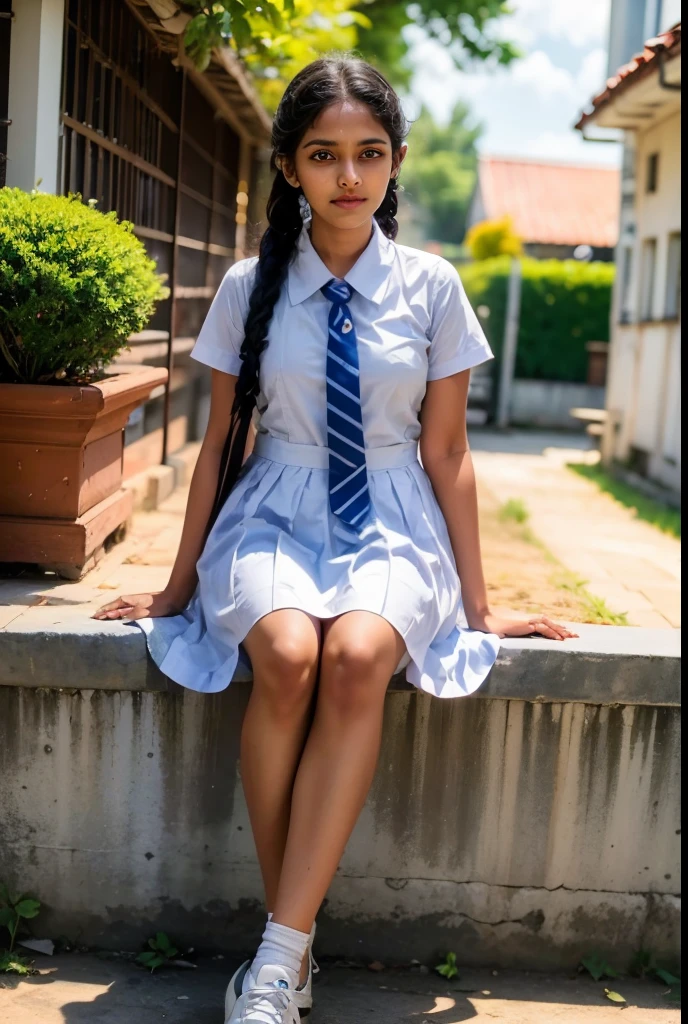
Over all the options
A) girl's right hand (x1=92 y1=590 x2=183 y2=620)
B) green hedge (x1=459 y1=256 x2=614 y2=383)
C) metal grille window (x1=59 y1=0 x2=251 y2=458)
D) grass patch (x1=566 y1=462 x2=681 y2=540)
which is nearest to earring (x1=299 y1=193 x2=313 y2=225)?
girl's right hand (x1=92 y1=590 x2=183 y2=620)

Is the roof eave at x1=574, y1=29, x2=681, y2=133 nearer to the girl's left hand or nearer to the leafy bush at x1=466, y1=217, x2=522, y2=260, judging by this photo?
the girl's left hand

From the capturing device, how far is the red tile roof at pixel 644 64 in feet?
25.3

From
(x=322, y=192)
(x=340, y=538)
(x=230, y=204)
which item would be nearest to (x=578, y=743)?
(x=340, y=538)

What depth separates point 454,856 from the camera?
291 centimetres

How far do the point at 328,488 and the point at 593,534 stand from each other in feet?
13.4

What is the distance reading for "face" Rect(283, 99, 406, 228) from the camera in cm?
262

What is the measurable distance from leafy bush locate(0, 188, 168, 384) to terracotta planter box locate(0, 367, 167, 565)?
0.13 meters

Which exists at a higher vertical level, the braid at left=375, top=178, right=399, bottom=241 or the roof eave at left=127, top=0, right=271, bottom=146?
the roof eave at left=127, top=0, right=271, bottom=146

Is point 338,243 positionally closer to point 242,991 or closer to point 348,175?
point 348,175

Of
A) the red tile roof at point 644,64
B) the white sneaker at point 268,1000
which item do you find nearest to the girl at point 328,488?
the white sneaker at point 268,1000

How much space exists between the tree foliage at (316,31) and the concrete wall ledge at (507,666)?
1628 millimetres

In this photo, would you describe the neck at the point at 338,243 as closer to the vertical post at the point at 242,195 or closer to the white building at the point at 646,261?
the white building at the point at 646,261

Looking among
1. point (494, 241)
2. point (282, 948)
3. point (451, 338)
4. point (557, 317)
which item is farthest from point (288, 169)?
point (494, 241)

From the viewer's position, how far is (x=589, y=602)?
12.6ft
